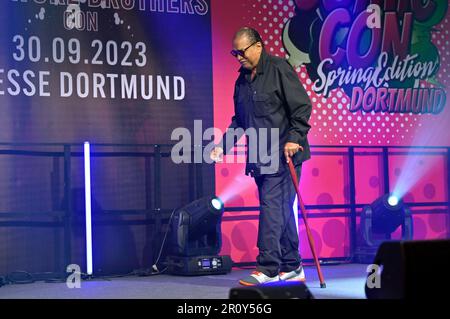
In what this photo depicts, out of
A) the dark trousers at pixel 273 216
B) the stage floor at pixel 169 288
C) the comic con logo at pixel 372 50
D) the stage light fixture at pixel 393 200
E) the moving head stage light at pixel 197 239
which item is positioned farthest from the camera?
the comic con logo at pixel 372 50

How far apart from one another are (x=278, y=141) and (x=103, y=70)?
2058mm

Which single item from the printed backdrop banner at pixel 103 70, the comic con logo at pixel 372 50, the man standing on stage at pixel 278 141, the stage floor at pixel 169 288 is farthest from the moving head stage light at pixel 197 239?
the comic con logo at pixel 372 50

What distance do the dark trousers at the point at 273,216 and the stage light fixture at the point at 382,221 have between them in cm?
189

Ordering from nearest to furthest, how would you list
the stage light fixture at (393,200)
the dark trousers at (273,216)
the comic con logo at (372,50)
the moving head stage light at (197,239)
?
the dark trousers at (273,216) < the moving head stage light at (197,239) < the stage light fixture at (393,200) < the comic con logo at (372,50)

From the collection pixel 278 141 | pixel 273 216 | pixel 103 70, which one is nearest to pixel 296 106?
pixel 278 141

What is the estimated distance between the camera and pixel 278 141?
5.19 metres

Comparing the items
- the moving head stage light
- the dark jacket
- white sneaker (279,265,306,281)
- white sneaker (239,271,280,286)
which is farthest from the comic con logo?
white sneaker (239,271,280,286)

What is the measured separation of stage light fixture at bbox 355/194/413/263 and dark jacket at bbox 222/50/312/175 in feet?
6.41

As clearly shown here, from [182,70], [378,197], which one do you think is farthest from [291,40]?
[378,197]

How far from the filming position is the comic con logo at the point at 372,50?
A: 7336mm

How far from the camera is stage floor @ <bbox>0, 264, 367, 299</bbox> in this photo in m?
4.94

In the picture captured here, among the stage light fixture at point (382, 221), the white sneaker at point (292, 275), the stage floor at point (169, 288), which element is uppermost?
the stage light fixture at point (382, 221)

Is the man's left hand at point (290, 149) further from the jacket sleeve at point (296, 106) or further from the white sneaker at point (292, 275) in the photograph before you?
the white sneaker at point (292, 275)

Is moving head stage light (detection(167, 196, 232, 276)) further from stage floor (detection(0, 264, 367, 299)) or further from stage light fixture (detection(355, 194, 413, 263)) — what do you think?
stage light fixture (detection(355, 194, 413, 263))
